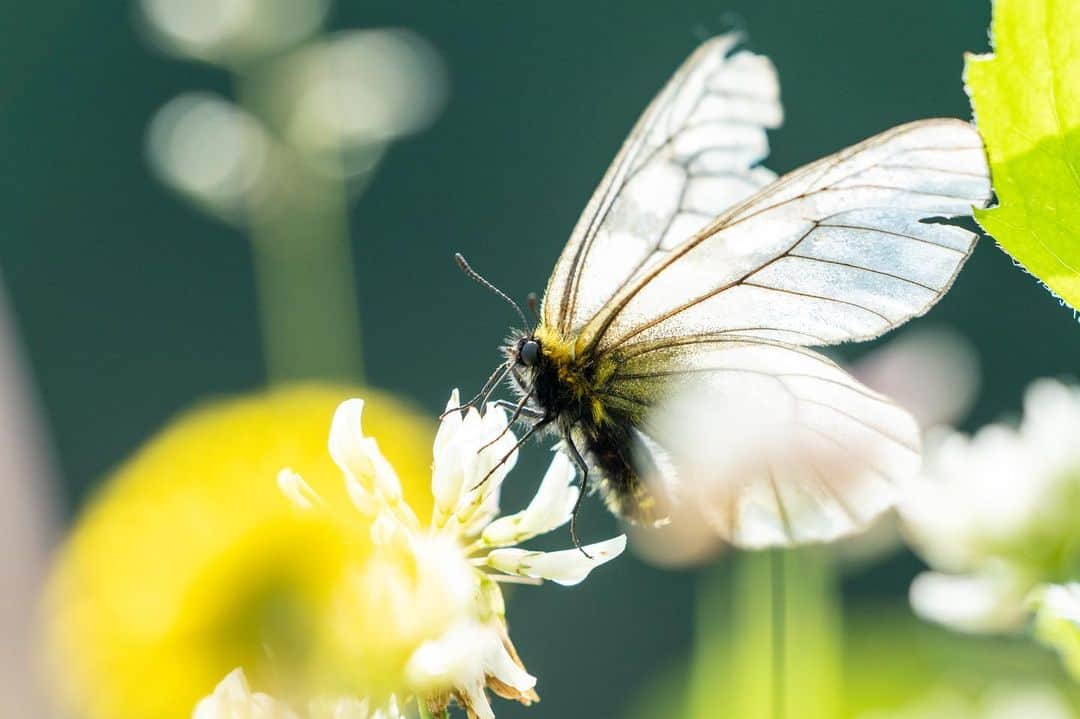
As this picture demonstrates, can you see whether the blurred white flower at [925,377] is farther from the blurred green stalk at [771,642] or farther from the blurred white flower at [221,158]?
the blurred white flower at [221,158]

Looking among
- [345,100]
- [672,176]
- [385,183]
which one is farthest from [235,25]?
[385,183]

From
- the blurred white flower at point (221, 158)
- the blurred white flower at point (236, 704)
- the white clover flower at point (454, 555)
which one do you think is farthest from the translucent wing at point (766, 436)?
the blurred white flower at point (221, 158)

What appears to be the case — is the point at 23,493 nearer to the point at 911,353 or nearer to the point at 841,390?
the point at 911,353

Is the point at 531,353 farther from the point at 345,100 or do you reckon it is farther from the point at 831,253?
the point at 345,100

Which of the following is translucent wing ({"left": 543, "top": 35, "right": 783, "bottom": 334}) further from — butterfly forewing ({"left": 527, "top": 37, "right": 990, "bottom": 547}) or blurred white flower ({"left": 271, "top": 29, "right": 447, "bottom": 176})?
blurred white flower ({"left": 271, "top": 29, "right": 447, "bottom": 176})

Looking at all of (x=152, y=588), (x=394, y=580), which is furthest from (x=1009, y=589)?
(x=152, y=588)
